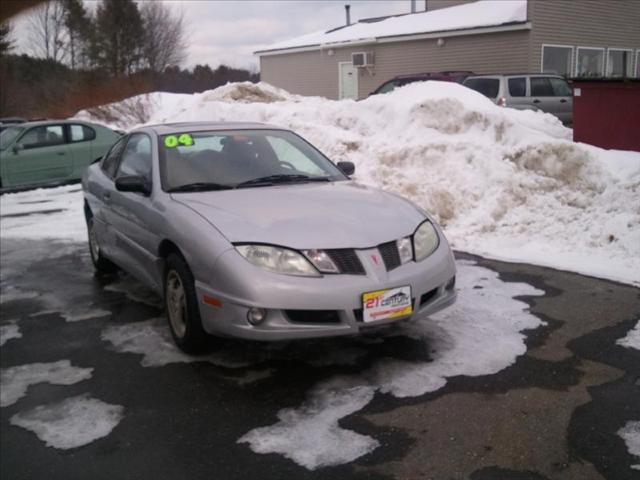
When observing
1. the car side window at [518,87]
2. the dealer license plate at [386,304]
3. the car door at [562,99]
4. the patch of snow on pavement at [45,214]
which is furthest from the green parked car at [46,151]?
the car door at [562,99]

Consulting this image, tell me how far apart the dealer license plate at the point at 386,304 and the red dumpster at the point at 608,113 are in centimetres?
656

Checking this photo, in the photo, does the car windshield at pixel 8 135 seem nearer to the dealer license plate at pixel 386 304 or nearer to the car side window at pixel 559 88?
the dealer license plate at pixel 386 304

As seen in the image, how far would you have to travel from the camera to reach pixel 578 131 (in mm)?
9766

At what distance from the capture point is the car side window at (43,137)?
41.0ft

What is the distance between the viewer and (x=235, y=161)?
16.5ft

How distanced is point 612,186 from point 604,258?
1.52 meters

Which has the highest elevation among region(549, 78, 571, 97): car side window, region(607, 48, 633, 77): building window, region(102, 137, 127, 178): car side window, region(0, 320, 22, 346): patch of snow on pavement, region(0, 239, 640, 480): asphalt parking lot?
region(607, 48, 633, 77): building window

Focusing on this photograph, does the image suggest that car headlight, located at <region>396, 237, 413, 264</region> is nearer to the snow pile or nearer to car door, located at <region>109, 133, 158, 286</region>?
car door, located at <region>109, 133, 158, 286</region>

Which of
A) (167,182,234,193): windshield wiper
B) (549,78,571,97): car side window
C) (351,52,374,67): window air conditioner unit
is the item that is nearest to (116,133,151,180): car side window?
(167,182,234,193): windshield wiper

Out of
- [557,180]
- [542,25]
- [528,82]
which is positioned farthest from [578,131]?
[542,25]

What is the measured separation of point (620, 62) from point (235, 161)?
22.5m

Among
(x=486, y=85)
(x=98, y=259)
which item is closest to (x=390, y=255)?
(x=98, y=259)

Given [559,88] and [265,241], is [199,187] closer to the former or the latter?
[265,241]

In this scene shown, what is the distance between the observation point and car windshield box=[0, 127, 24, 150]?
40.8 ft
